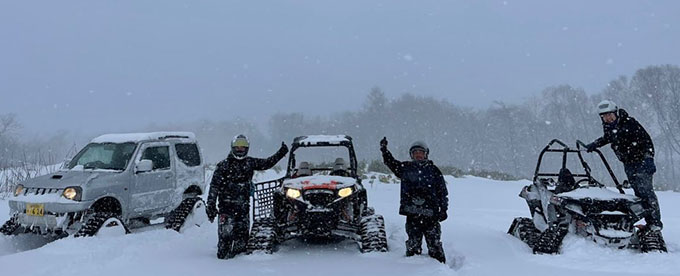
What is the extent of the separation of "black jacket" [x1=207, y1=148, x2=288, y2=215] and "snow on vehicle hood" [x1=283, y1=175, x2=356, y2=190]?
2.07ft

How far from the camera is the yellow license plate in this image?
305 inches

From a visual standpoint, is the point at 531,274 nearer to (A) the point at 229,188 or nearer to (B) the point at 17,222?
(A) the point at 229,188

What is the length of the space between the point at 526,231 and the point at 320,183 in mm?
3632

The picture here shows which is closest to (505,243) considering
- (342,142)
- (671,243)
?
(671,243)

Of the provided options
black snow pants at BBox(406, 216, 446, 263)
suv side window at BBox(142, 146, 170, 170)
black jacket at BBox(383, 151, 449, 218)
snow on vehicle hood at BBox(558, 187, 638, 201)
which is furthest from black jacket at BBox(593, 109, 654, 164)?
suv side window at BBox(142, 146, 170, 170)

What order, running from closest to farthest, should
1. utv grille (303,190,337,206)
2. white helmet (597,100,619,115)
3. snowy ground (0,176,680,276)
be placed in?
snowy ground (0,176,680,276)
utv grille (303,190,337,206)
white helmet (597,100,619,115)

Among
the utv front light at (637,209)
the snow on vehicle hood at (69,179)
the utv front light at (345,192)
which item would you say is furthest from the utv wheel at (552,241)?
the snow on vehicle hood at (69,179)

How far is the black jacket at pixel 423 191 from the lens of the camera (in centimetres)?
684

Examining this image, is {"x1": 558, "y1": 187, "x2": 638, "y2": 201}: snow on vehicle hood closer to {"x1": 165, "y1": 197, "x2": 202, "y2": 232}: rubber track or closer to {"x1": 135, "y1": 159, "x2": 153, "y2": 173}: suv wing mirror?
{"x1": 165, "y1": 197, "x2": 202, "y2": 232}: rubber track

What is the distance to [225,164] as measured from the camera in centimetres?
748

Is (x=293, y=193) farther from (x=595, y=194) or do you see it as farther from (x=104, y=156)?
(x=595, y=194)

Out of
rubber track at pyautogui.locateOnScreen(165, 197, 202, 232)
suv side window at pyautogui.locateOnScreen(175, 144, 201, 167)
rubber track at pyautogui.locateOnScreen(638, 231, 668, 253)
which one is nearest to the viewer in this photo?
rubber track at pyautogui.locateOnScreen(638, 231, 668, 253)

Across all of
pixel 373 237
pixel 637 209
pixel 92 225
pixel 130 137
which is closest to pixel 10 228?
pixel 92 225

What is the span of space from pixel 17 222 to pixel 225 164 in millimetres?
3782
